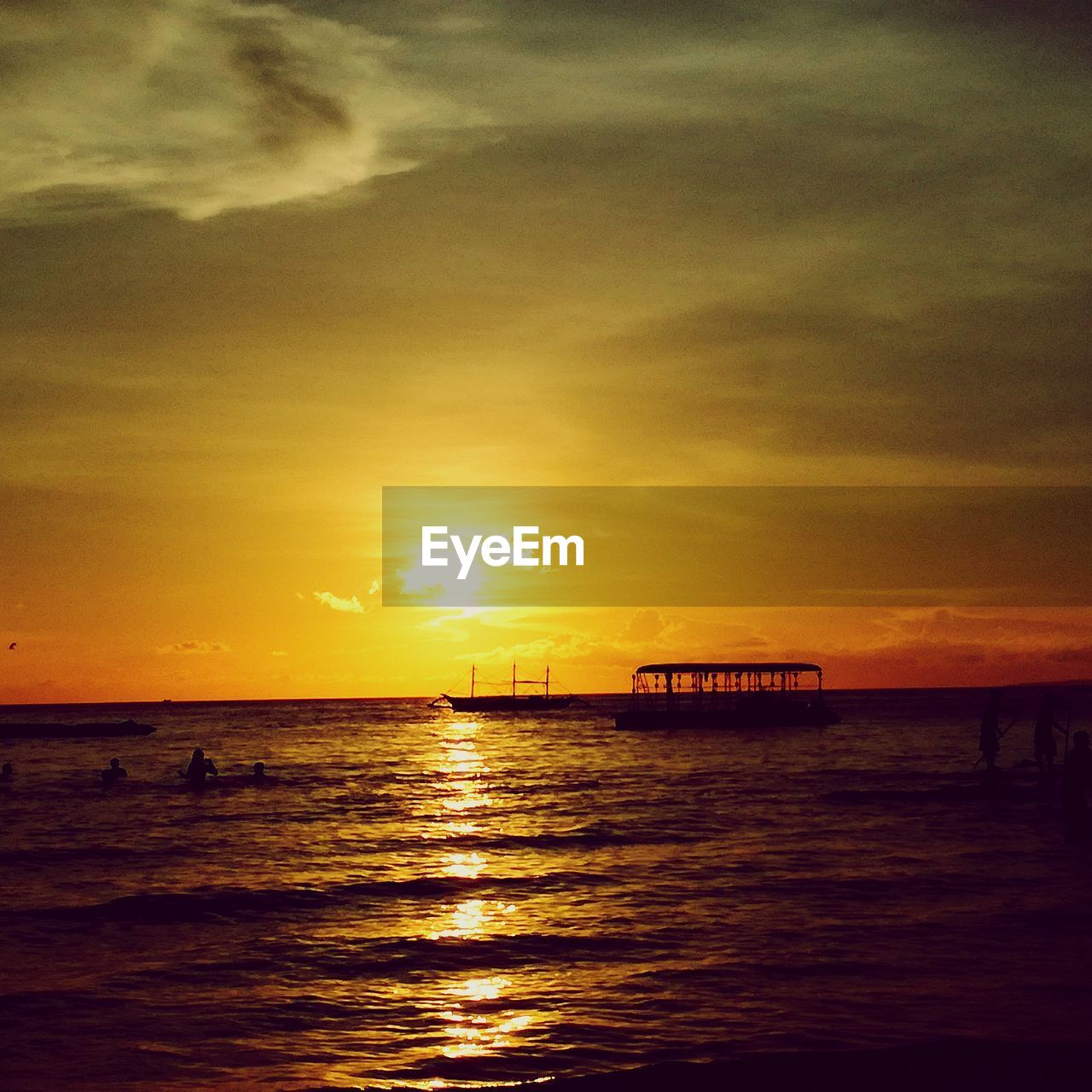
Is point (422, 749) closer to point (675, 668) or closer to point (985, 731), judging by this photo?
point (675, 668)

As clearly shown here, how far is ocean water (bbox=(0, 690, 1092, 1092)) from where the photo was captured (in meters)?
14.4

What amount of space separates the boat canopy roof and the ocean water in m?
67.4

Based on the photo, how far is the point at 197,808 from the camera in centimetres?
5112

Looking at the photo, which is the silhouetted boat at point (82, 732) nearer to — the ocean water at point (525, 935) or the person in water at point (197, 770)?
the person in water at point (197, 770)

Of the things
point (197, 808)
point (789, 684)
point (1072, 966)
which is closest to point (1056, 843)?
point (1072, 966)

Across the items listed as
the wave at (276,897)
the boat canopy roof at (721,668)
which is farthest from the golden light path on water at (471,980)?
the boat canopy roof at (721,668)

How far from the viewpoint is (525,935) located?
69.7 ft

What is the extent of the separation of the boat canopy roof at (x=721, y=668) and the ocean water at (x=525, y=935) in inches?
2652

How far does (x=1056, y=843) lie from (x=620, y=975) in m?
17.7

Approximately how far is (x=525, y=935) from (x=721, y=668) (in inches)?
3925

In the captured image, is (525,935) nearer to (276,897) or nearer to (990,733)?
(276,897)

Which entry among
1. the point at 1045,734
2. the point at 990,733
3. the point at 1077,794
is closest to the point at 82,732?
the point at 990,733

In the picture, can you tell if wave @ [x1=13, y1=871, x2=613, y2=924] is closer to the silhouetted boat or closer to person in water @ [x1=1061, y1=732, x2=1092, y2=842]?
person in water @ [x1=1061, y1=732, x2=1092, y2=842]

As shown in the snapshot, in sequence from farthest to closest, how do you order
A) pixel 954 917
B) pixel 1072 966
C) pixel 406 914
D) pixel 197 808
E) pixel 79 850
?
pixel 197 808 < pixel 79 850 < pixel 406 914 < pixel 954 917 < pixel 1072 966
